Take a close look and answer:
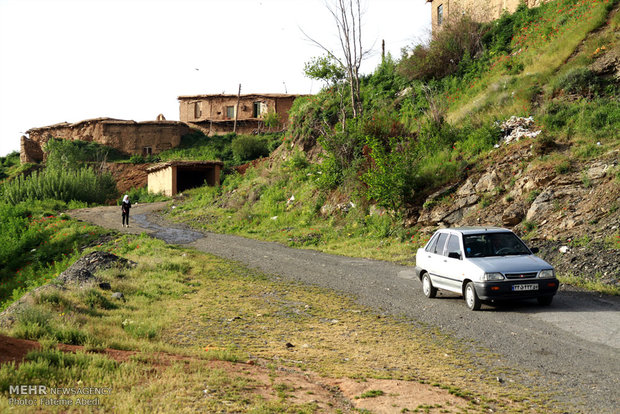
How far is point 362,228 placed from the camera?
68.1 feet

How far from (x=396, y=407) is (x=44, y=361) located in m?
3.62

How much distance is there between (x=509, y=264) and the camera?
344 inches

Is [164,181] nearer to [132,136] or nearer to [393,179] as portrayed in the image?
[132,136]

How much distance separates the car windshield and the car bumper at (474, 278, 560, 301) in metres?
1.04

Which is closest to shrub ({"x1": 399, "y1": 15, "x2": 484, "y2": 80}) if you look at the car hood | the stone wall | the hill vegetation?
the hill vegetation

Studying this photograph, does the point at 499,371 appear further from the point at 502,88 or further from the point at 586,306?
the point at 502,88

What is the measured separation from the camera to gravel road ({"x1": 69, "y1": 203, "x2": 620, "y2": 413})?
5309mm

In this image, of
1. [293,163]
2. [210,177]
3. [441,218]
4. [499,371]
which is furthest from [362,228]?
[210,177]

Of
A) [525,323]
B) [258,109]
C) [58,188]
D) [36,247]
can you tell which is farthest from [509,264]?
[258,109]

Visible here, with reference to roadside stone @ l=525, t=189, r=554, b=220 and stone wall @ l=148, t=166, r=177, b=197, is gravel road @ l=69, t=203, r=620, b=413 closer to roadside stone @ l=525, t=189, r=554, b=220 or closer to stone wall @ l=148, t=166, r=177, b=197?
roadside stone @ l=525, t=189, r=554, b=220

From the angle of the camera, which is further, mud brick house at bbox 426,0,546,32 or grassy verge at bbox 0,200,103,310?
mud brick house at bbox 426,0,546,32

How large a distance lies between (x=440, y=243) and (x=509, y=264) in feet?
6.22

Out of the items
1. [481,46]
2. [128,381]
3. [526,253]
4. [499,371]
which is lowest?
[499,371]

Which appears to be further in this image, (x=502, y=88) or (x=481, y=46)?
(x=481, y=46)
